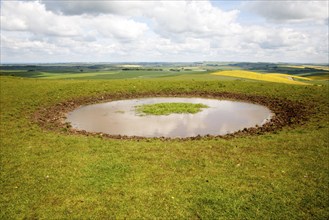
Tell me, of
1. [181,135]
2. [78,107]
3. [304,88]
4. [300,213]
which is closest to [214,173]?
[300,213]

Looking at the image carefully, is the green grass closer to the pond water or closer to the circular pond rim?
the pond water

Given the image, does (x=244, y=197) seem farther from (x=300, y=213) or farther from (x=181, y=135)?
(x=181, y=135)

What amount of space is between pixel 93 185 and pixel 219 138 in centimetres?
1023

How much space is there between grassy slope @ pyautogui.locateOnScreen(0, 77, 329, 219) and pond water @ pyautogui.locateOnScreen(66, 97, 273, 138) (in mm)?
3402

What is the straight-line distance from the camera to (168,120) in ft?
86.5

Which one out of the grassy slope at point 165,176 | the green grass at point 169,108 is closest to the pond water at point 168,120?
the green grass at point 169,108

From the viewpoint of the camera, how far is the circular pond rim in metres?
21.2

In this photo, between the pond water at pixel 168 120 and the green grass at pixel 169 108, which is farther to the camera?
the green grass at pixel 169 108

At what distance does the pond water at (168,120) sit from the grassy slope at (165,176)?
11.2 ft

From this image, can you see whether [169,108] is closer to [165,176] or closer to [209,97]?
[209,97]

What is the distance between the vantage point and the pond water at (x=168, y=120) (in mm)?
22391

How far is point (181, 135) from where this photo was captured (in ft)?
69.4

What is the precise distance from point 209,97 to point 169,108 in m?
10.7

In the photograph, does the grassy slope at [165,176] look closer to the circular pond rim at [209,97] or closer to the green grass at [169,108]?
the circular pond rim at [209,97]
